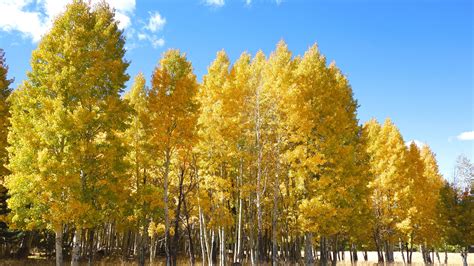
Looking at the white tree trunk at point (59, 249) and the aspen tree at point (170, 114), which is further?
the aspen tree at point (170, 114)

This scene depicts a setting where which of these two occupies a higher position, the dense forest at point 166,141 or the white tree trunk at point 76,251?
the dense forest at point 166,141

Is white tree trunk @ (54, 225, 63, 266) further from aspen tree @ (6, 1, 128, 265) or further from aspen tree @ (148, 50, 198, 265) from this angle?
aspen tree @ (148, 50, 198, 265)

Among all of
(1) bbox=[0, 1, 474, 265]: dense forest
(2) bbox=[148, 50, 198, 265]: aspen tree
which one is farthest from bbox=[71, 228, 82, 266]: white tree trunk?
(2) bbox=[148, 50, 198, 265]: aspen tree

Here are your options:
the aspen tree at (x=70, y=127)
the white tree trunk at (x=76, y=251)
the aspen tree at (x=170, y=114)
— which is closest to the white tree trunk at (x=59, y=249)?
the aspen tree at (x=70, y=127)

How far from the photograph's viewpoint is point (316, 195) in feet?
61.6

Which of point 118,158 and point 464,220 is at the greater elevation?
point 118,158

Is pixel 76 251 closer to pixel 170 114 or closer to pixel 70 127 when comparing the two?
pixel 70 127

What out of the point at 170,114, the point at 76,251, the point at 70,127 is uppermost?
the point at 170,114

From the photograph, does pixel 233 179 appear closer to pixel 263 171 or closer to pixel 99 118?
pixel 263 171

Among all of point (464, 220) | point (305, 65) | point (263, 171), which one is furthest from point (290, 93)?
point (464, 220)

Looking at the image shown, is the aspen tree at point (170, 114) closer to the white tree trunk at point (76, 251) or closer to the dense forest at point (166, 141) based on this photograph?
the dense forest at point (166, 141)

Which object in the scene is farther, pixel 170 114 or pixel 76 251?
pixel 170 114

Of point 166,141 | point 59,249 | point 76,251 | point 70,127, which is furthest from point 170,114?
point 59,249

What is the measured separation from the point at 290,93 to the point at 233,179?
8046 millimetres
